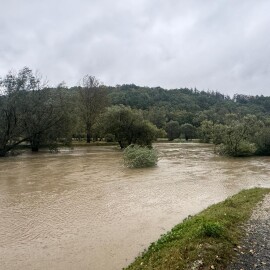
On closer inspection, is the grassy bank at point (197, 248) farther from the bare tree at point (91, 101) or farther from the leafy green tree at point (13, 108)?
the bare tree at point (91, 101)

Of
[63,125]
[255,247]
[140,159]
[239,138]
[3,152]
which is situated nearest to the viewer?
[255,247]

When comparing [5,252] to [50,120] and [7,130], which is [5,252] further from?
[50,120]

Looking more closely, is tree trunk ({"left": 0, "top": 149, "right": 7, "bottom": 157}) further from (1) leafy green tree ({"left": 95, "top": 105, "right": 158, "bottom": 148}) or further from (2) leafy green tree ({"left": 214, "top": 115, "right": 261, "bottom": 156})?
(2) leafy green tree ({"left": 214, "top": 115, "right": 261, "bottom": 156})

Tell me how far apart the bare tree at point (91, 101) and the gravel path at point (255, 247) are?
55.1 m

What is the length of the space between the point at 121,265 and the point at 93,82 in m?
62.8

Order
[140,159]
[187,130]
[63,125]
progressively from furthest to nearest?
[187,130]
[63,125]
[140,159]

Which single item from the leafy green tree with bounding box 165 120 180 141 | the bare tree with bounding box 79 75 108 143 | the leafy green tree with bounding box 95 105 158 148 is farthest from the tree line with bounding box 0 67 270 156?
the leafy green tree with bounding box 165 120 180 141

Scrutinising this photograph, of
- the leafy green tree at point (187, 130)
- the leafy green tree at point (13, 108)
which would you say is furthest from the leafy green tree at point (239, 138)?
the leafy green tree at point (187, 130)

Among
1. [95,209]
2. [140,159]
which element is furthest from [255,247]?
[140,159]

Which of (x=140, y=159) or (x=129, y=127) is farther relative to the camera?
(x=129, y=127)

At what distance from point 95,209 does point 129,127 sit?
3552cm

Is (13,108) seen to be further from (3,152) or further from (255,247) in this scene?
(255,247)

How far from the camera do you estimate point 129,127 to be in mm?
49031

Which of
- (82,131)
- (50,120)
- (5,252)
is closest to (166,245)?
(5,252)
